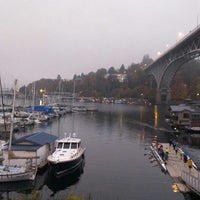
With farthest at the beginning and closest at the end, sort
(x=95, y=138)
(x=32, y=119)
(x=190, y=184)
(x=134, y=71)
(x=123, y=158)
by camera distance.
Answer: (x=134, y=71) < (x=32, y=119) < (x=95, y=138) < (x=123, y=158) < (x=190, y=184)

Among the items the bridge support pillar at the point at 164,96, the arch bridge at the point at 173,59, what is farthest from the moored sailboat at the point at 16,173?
Answer: the bridge support pillar at the point at 164,96

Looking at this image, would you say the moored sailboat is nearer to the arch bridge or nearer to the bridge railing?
the bridge railing

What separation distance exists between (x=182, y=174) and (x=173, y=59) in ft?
247

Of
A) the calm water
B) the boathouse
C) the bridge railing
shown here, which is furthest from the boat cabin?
the bridge railing

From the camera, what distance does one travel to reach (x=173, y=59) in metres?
94.8

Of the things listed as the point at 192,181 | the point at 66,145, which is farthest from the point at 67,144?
the point at 192,181

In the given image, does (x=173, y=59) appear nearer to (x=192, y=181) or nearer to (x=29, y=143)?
(x=29, y=143)

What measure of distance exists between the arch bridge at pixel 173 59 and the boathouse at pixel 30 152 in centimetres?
4246

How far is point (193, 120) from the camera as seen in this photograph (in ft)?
175

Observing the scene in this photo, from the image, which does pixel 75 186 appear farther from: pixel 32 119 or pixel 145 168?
pixel 32 119

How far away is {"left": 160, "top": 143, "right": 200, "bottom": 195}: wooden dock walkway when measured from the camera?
20.0 meters

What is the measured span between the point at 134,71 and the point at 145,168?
A: 538 ft

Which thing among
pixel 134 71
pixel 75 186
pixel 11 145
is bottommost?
pixel 75 186

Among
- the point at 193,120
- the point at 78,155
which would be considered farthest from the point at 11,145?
the point at 193,120
